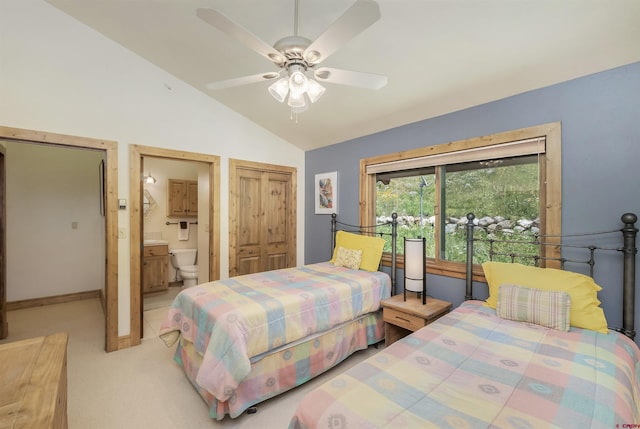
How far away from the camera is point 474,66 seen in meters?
2.16

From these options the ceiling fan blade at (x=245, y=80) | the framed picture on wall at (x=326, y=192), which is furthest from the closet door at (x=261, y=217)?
the ceiling fan blade at (x=245, y=80)

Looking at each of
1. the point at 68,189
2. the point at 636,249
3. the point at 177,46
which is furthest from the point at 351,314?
the point at 68,189

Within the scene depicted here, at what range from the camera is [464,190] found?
9.19ft

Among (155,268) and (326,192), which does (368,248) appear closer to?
(326,192)

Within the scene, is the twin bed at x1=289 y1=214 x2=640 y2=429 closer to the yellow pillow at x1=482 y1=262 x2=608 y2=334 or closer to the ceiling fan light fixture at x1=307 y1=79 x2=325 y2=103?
the yellow pillow at x1=482 y1=262 x2=608 y2=334

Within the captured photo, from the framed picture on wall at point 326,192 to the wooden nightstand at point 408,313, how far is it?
1685 mm

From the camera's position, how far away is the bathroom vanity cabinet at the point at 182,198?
521cm

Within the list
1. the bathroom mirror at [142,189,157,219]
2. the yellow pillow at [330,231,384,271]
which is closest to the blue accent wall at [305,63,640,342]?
the yellow pillow at [330,231,384,271]

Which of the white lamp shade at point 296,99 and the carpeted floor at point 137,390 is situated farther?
the carpeted floor at point 137,390

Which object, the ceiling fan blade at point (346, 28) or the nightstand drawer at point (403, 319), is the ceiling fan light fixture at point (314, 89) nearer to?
the ceiling fan blade at point (346, 28)

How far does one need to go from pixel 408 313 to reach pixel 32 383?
2375mm

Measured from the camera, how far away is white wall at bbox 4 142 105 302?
3979 millimetres

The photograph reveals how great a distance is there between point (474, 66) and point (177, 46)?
8.87 feet

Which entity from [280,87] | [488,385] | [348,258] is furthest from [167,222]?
[488,385]
